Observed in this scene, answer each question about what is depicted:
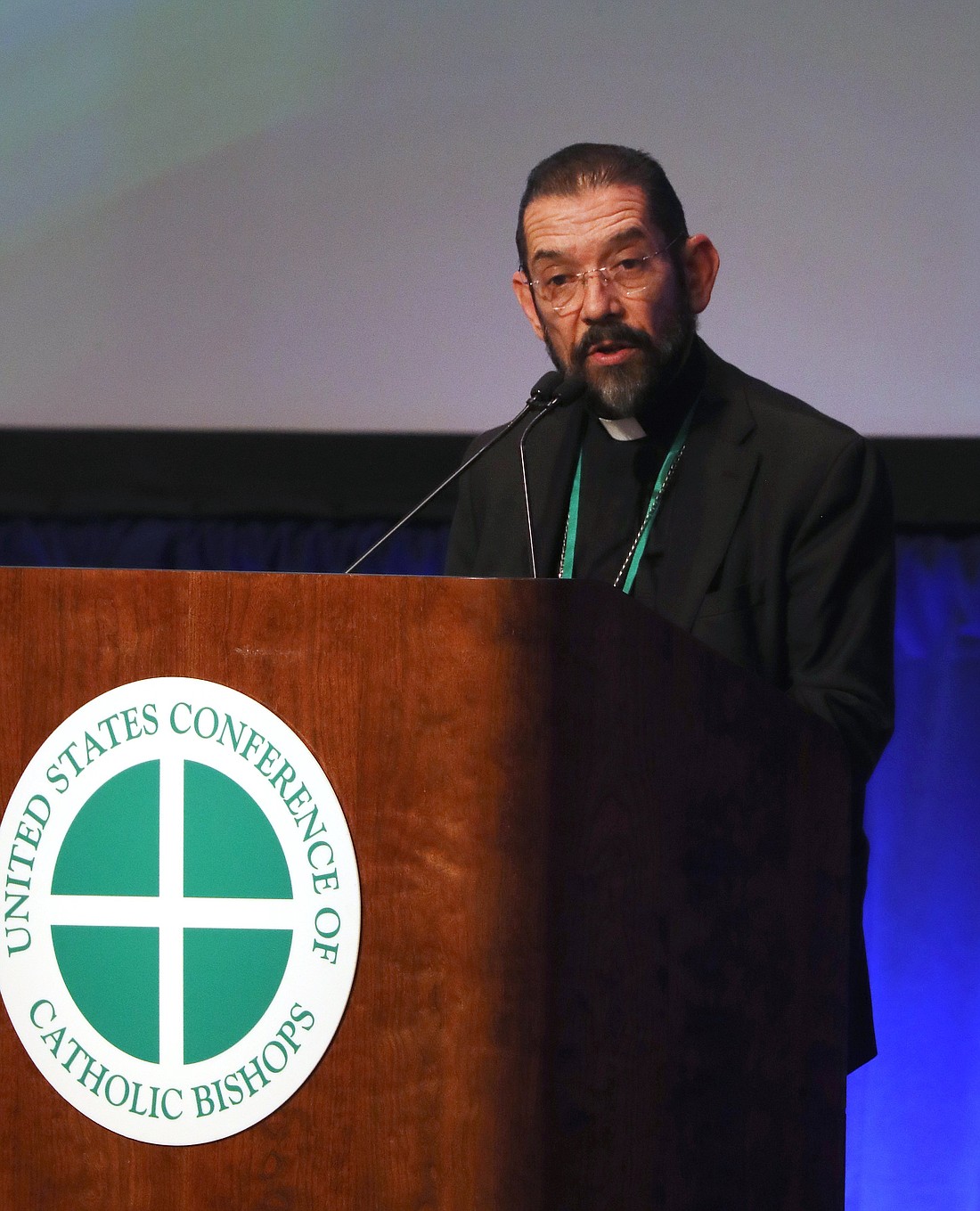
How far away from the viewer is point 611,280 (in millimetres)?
1984

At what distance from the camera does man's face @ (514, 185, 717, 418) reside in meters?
1.97

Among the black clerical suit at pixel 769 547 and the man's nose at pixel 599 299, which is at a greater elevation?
the man's nose at pixel 599 299

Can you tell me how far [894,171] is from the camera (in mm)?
2717

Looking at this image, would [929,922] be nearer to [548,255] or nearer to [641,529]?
[641,529]

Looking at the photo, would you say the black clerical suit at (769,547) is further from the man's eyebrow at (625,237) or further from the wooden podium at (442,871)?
the wooden podium at (442,871)

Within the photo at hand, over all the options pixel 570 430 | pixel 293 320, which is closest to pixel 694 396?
pixel 570 430

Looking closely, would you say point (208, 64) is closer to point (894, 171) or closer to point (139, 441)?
point (139, 441)

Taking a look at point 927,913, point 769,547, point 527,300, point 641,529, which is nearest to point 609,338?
point 527,300

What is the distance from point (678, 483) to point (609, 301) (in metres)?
0.29

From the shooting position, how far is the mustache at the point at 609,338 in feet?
6.57

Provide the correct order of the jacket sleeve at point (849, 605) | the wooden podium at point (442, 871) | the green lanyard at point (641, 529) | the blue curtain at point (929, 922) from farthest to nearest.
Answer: the blue curtain at point (929, 922) < the green lanyard at point (641, 529) < the jacket sleeve at point (849, 605) < the wooden podium at point (442, 871)

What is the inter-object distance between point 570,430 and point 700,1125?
1.22m

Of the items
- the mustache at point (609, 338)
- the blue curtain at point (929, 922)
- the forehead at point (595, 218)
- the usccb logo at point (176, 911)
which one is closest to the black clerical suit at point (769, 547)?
the mustache at point (609, 338)

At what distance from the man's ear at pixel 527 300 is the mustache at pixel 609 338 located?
7cm
